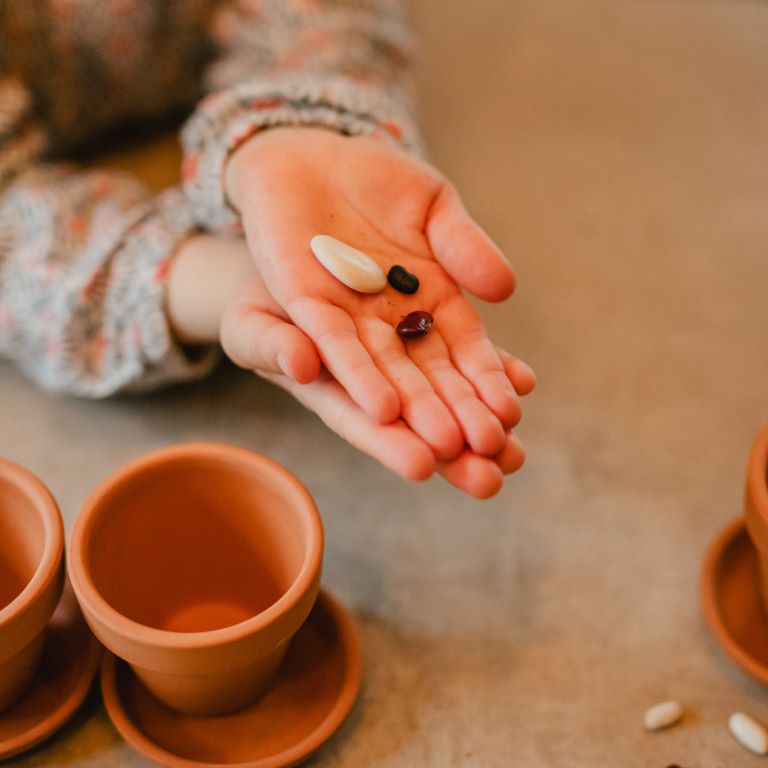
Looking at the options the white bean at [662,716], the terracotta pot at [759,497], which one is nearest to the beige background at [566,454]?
the white bean at [662,716]

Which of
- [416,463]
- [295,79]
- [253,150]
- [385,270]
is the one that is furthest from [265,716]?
[295,79]

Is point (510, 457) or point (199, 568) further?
point (199, 568)

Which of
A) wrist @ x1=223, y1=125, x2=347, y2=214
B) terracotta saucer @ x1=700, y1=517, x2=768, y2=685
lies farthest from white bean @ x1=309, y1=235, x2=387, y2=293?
terracotta saucer @ x1=700, y1=517, x2=768, y2=685

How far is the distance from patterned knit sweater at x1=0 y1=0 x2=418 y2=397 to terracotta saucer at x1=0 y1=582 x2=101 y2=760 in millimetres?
251

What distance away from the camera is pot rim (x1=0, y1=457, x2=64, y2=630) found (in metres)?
0.57

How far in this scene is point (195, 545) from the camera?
70 centimetres

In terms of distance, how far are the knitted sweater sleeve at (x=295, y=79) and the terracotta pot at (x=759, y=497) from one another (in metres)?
0.44

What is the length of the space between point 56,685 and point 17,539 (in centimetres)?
11

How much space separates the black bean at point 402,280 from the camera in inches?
27.9

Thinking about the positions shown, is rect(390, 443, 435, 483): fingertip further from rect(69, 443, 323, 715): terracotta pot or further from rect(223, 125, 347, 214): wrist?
rect(223, 125, 347, 214): wrist

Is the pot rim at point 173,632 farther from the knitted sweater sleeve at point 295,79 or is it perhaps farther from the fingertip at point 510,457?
the knitted sweater sleeve at point 295,79

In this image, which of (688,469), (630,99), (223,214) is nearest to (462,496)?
(688,469)

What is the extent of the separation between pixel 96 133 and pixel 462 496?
666mm

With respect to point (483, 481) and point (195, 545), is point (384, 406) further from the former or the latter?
point (195, 545)
